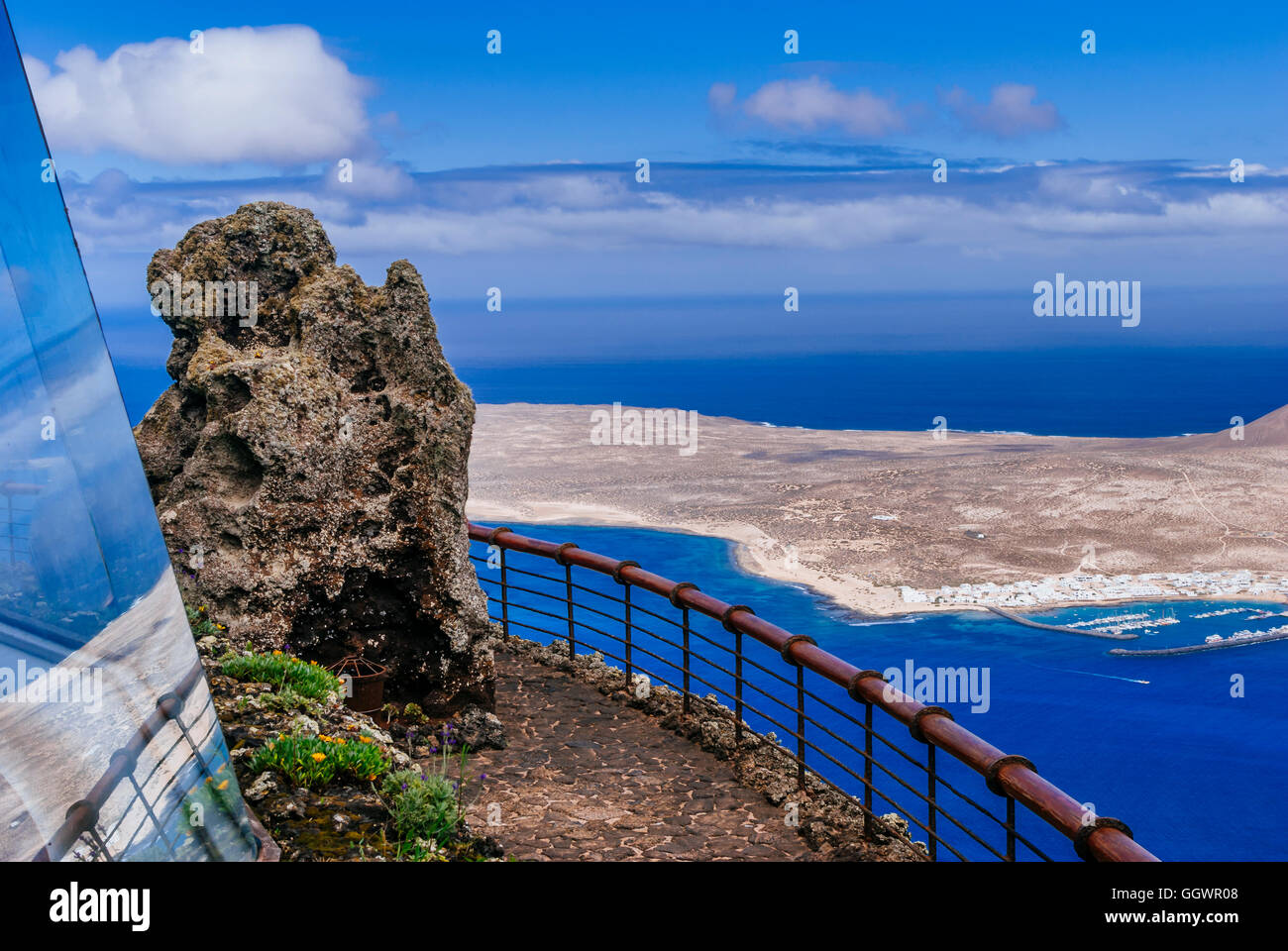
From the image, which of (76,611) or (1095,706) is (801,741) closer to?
(76,611)

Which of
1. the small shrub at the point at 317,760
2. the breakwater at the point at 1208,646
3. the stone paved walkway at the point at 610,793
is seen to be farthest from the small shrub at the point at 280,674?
the breakwater at the point at 1208,646

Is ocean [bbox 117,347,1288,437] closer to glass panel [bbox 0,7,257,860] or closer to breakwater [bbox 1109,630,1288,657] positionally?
breakwater [bbox 1109,630,1288,657]

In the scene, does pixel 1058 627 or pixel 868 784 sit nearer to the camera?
pixel 868 784

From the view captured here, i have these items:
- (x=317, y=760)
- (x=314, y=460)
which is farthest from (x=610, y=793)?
(x=314, y=460)

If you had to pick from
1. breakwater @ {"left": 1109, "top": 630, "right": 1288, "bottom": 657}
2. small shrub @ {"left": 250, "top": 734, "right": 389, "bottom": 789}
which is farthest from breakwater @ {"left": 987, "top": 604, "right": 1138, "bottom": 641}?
small shrub @ {"left": 250, "top": 734, "right": 389, "bottom": 789}

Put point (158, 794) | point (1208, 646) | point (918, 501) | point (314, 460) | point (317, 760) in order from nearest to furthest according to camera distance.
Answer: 1. point (158, 794)
2. point (317, 760)
3. point (314, 460)
4. point (1208, 646)
5. point (918, 501)

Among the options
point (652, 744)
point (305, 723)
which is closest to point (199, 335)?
point (305, 723)

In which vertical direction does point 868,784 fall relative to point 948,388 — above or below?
above

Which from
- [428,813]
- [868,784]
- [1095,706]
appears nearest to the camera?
[428,813]

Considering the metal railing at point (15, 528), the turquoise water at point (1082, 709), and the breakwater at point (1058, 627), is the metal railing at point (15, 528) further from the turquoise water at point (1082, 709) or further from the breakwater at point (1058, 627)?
the breakwater at point (1058, 627)
